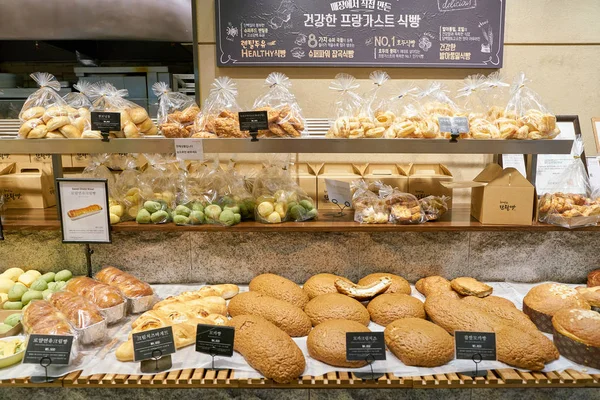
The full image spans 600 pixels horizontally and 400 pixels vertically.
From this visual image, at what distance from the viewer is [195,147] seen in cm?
205

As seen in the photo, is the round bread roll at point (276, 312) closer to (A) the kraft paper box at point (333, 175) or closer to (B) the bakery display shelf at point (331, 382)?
(B) the bakery display shelf at point (331, 382)

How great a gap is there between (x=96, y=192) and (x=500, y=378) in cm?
204

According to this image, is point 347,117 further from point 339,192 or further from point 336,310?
point 336,310

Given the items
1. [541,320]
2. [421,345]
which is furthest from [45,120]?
[541,320]

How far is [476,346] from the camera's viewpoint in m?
1.61

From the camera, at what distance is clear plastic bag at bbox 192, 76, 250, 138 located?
2113 millimetres

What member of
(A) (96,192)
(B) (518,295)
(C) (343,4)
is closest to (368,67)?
(C) (343,4)

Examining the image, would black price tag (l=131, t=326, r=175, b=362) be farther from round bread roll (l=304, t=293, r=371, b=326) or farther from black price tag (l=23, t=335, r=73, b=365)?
round bread roll (l=304, t=293, r=371, b=326)

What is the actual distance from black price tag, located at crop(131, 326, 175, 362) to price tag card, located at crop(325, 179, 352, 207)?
117 cm

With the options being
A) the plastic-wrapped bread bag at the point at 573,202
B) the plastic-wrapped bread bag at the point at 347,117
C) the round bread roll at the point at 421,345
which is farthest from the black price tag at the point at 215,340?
the plastic-wrapped bread bag at the point at 573,202

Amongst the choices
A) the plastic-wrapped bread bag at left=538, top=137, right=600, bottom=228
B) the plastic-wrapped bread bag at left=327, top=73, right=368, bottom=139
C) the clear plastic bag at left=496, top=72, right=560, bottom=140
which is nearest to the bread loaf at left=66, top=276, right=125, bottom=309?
the plastic-wrapped bread bag at left=327, top=73, right=368, bottom=139

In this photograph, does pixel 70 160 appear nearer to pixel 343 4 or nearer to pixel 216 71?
pixel 216 71

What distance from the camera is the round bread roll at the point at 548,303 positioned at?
1879 millimetres

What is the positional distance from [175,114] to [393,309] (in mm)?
1536
